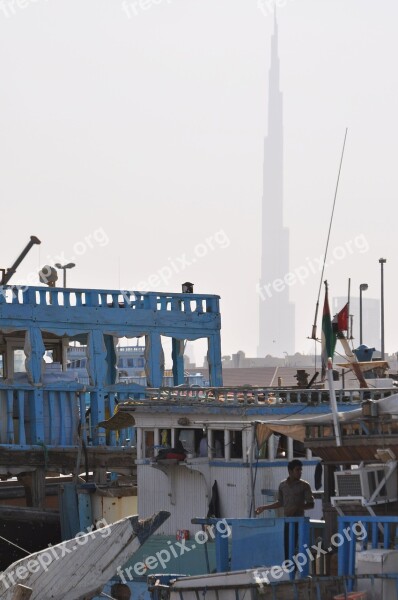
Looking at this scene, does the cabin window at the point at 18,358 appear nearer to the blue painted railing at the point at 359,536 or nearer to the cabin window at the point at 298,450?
the cabin window at the point at 298,450

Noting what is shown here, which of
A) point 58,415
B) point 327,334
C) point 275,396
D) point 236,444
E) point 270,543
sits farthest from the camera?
point 58,415

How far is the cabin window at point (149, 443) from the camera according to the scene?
29.2 meters

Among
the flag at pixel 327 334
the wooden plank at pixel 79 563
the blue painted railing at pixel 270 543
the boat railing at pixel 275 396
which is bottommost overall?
the wooden plank at pixel 79 563

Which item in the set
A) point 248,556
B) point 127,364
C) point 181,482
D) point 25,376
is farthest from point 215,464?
point 127,364

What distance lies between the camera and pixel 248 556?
→ 21375mm

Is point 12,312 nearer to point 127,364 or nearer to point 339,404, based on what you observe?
point 339,404

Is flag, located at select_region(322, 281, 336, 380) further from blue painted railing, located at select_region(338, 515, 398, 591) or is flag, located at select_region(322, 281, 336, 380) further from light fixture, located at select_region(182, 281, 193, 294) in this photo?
light fixture, located at select_region(182, 281, 193, 294)

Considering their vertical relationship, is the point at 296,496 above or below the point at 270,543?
above

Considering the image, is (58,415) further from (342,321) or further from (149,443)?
(342,321)

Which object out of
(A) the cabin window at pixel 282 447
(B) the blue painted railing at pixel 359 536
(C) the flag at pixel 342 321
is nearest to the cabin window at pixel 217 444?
(A) the cabin window at pixel 282 447

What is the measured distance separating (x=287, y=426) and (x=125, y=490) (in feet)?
30.9

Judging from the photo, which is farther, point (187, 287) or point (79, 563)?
point (187, 287)

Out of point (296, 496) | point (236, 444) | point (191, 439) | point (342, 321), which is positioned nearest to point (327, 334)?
point (342, 321)

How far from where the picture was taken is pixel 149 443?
29.3 metres
